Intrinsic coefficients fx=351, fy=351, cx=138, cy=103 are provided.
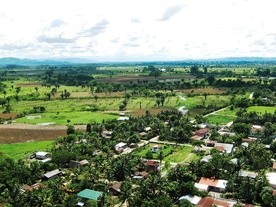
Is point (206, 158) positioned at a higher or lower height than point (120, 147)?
higher

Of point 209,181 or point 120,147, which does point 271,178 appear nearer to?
point 209,181

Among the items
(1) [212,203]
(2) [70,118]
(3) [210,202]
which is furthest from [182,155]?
(2) [70,118]

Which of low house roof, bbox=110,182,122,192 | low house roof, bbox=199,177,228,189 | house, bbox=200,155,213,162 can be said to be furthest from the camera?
house, bbox=200,155,213,162

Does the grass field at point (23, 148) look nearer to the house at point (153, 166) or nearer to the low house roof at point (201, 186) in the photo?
the house at point (153, 166)

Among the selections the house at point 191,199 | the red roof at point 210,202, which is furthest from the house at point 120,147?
the red roof at point 210,202

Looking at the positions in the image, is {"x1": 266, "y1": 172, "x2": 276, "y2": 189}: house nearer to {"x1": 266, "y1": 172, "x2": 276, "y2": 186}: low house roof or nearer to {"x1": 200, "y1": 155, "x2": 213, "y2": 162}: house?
{"x1": 266, "y1": 172, "x2": 276, "y2": 186}: low house roof

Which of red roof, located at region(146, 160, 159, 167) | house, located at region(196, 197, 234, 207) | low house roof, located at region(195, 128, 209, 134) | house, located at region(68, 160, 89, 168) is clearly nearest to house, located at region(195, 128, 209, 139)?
low house roof, located at region(195, 128, 209, 134)
